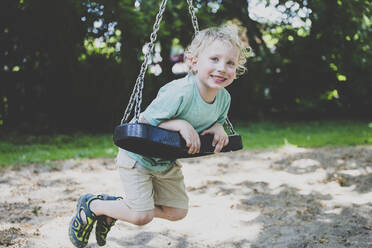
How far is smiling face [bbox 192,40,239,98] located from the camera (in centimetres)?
240

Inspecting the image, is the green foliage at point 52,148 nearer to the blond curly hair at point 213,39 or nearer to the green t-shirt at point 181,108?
the green t-shirt at point 181,108

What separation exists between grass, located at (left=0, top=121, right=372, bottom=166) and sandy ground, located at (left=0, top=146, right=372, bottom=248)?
717 millimetres

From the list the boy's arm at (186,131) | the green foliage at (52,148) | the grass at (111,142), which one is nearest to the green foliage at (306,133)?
the grass at (111,142)

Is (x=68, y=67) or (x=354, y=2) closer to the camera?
(x=354, y=2)

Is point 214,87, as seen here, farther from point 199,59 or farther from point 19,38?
point 19,38

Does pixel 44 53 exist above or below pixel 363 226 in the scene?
above

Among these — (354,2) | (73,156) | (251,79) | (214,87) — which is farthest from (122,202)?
(251,79)

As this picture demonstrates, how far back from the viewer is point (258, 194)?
4793 millimetres

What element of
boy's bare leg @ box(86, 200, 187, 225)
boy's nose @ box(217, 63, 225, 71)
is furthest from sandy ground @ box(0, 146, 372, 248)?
boy's nose @ box(217, 63, 225, 71)

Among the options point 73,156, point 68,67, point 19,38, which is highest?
point 19,38

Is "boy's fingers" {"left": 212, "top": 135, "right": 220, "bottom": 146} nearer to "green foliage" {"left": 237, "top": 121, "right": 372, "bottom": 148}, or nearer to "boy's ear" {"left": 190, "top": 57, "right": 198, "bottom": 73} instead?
"boy's ear" {"left": 190, "top": 57, "right": 198, "bottom": 73}

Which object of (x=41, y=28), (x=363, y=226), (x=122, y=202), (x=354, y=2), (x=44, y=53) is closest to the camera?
(x=122, y=202)

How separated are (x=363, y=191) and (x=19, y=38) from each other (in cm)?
689

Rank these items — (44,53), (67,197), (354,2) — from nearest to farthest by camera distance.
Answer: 1. (67,197)
2. (354,2)
3. (44,53)
